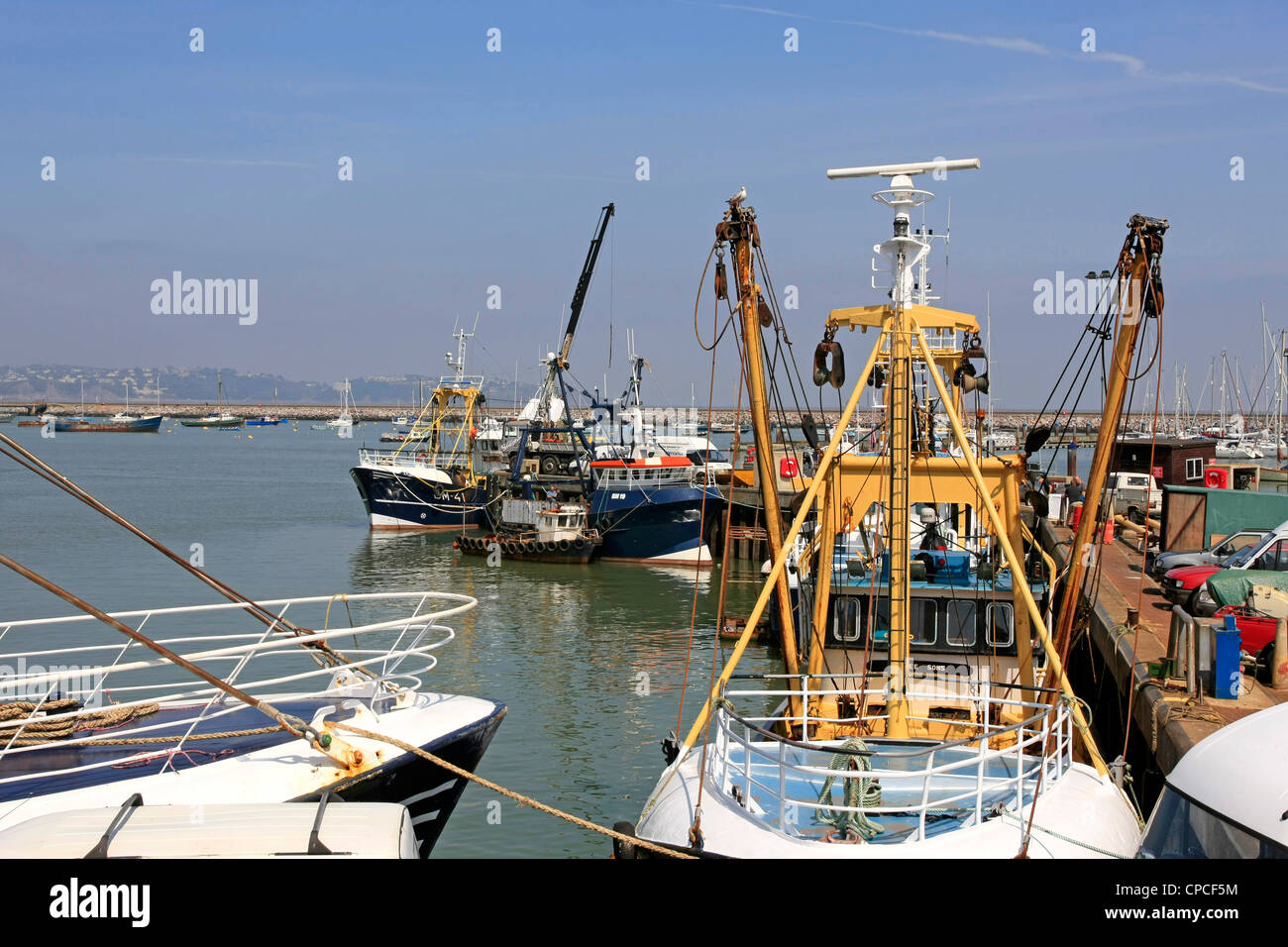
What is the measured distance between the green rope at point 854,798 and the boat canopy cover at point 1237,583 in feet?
32.1

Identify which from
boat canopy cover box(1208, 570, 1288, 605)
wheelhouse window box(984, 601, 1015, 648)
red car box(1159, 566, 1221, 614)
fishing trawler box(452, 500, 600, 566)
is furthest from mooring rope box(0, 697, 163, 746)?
fishing trawler box(452, 500, 600, 566)

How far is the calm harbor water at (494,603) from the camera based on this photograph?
16.6m

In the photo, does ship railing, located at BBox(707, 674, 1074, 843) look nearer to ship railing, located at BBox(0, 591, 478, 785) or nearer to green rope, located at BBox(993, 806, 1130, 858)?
green rope, located at BBox(993, 806, 1130, 858)

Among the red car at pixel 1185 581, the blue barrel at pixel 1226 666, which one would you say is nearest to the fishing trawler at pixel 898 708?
the blue barrel at pixel 1226 666

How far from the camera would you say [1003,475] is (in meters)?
12.9

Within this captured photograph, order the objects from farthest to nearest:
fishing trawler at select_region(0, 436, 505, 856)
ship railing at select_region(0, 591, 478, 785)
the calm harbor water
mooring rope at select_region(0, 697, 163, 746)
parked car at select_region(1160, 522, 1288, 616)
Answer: parked car at select_region(1160, 522, 1288, 616), the calm harbor water, mooring rope at select_region(0, 697, 163, 746), ship railing at select_region(0, 591, 478, 785), fishing trawler at select_region(0, 436, 505, 856)

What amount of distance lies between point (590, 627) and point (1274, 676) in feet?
61.3

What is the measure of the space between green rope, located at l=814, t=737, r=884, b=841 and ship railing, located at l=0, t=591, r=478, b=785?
403 centimetres

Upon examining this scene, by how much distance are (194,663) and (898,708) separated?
27.9 feet

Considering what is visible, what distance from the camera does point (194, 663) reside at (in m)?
13.6

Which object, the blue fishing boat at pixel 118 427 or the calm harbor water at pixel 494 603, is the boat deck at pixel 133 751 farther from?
the blue fishing boat at pixel 118 427

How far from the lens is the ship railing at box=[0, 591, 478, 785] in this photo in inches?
425

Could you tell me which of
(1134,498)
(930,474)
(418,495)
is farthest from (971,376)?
(418,495)
